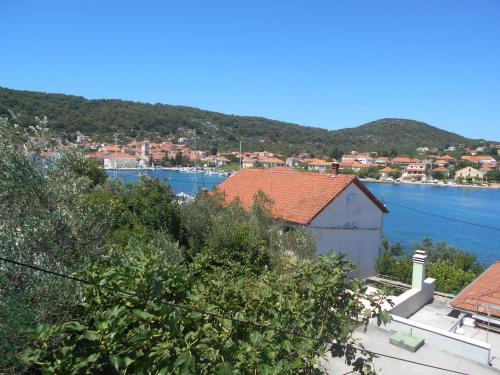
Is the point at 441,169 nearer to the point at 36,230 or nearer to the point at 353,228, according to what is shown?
the point at 353,228

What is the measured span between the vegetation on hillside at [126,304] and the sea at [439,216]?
37.8 ft

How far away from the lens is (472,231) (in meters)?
55.6

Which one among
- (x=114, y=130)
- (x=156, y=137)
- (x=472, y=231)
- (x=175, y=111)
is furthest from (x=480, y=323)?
(x=175, y=111)

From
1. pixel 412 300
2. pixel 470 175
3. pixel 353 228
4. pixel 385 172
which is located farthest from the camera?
pixel 470 175

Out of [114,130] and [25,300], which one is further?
[114,130]

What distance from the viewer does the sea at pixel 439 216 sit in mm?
44219

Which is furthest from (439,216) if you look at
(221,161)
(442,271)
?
(442,271)

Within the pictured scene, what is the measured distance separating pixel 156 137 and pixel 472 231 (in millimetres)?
61181

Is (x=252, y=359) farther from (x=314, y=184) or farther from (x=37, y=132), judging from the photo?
(x=314, y=184)

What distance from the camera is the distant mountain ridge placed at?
5428 centimetres

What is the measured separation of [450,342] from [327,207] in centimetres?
955

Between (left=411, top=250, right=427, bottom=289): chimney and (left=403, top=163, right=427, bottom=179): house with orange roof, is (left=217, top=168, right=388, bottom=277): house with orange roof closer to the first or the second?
(left=411, top=250, right=427, bottom=289): chimney

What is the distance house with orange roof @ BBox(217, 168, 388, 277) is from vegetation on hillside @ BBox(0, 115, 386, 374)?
1112 centimetres

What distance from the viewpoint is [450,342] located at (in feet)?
30.0
